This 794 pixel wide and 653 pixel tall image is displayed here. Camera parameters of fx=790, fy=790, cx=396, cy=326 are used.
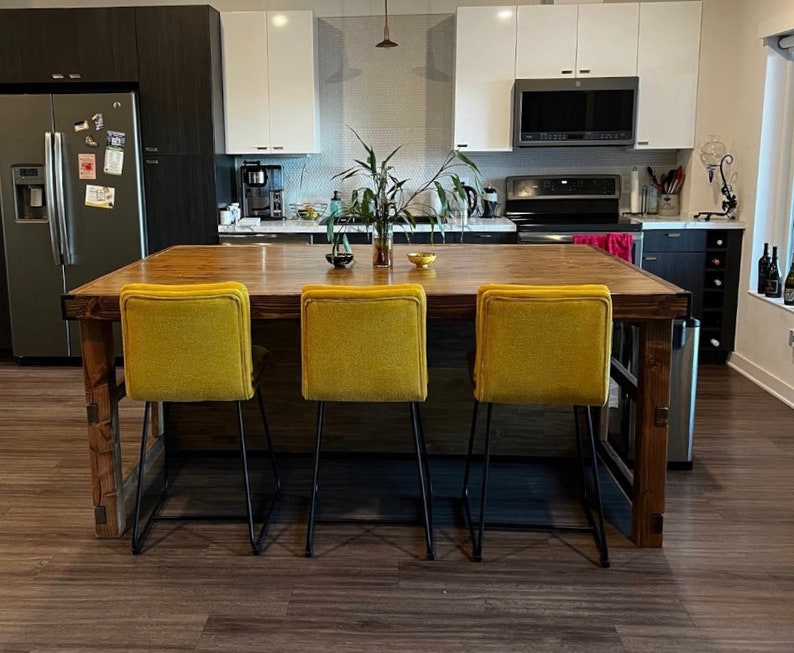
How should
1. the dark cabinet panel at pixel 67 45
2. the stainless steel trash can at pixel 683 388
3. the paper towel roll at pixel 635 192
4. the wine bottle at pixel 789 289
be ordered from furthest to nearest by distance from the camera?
1. the paper towel roll at pixel 635 192
2. the dark cabinet panel at pixel 67 45
3. the wine bottle at pixel 789 289
4. the stainless steel trash can at pixel 683 388

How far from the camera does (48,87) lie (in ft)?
16.7

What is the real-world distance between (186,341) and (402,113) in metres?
3.55

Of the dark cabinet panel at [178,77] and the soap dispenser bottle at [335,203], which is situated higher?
the dark cabinet panel at [178,77]

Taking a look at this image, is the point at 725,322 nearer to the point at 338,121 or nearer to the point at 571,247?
the point at 571,247

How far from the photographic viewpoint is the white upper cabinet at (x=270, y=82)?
517 cm

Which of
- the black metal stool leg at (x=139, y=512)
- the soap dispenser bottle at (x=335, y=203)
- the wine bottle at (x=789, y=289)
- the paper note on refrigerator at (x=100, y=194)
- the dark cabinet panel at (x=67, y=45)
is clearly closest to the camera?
the black metal stool leg at (x=139, y=512)

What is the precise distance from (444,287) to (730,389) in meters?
2.67

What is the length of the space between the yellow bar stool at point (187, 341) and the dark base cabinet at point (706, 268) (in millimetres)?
3371

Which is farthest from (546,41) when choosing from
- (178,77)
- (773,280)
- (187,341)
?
(187,341)

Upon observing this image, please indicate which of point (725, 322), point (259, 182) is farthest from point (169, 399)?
point (725, 322)

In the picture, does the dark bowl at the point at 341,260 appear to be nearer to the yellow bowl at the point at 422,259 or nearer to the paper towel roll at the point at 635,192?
the yellow bowl at the point at 422,259

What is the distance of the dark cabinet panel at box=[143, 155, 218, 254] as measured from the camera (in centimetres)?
510

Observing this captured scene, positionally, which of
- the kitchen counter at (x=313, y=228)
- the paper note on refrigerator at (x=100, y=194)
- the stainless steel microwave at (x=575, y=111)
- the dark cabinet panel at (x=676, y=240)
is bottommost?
the dark cabinet panel at (x=676, y=240)

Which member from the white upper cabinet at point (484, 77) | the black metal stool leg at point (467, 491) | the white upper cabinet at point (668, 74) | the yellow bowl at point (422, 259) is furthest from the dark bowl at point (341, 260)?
the white upper cabinet at point (668, 74)
